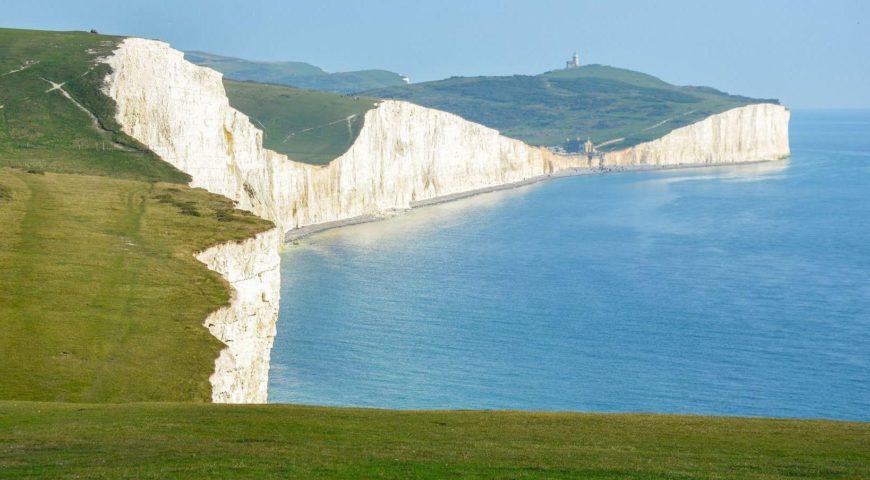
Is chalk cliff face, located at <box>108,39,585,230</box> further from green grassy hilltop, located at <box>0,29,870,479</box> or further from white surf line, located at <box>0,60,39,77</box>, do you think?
green grassy hilltop, located at <box>0,29,870,479</box>

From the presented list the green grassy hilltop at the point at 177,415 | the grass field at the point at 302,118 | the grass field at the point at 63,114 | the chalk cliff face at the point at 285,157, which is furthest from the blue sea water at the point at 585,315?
the grass field at the point at 63,114

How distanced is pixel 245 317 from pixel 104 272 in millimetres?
4661

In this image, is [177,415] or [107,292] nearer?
[177,415]

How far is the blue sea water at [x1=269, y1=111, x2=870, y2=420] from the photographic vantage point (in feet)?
171

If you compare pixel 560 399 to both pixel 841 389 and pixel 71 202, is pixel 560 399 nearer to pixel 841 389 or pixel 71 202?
pixel 841 389

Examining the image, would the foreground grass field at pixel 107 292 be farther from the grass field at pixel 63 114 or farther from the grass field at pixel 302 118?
the grass field at pixel 302 118

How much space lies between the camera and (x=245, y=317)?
3912 cm

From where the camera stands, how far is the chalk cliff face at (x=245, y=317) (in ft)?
112

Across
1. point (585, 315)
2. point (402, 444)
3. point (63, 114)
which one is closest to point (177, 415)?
point (402, 444)

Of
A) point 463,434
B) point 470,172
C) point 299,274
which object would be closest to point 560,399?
point 463,434

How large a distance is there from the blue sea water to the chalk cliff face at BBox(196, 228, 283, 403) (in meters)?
7.73

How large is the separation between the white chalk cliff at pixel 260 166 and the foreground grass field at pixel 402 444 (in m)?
8.83

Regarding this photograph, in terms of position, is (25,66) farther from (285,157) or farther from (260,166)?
(285,157)

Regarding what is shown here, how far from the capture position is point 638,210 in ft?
460
